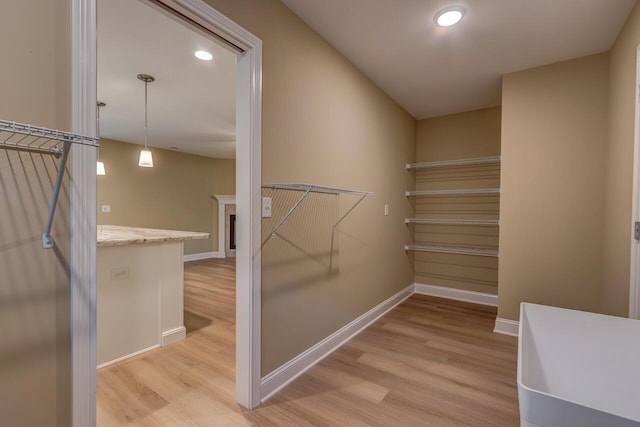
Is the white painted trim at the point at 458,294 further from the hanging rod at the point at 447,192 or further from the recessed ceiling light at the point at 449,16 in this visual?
the recessed ceiling light at the point at 449,16

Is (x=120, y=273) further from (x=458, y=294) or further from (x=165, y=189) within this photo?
(x=165, y=189)

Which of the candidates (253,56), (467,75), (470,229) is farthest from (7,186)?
(470,229)

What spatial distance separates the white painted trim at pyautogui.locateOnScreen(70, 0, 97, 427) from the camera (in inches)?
35.8

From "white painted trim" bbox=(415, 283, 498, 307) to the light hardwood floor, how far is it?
2.33 feet

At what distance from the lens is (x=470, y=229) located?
3516 millimetres

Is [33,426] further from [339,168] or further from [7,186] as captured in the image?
[339,168]

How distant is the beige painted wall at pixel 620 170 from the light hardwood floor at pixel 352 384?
85 centimetres

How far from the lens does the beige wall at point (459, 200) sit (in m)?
3.39

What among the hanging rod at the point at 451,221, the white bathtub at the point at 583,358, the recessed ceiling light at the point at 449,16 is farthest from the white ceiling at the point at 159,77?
the hanging rod at the point at 451,221

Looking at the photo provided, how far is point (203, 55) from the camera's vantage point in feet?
7.75

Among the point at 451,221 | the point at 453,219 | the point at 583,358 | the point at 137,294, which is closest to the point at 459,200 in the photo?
the point at 453,219

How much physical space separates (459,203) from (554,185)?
1.21 metres

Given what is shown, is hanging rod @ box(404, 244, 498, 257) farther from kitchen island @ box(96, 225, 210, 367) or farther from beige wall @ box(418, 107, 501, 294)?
kitchen island @ box(96, 225, 210, 367)

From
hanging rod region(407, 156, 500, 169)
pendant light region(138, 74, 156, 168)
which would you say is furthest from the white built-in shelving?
pendant light region(138, 74, 156, 168)
